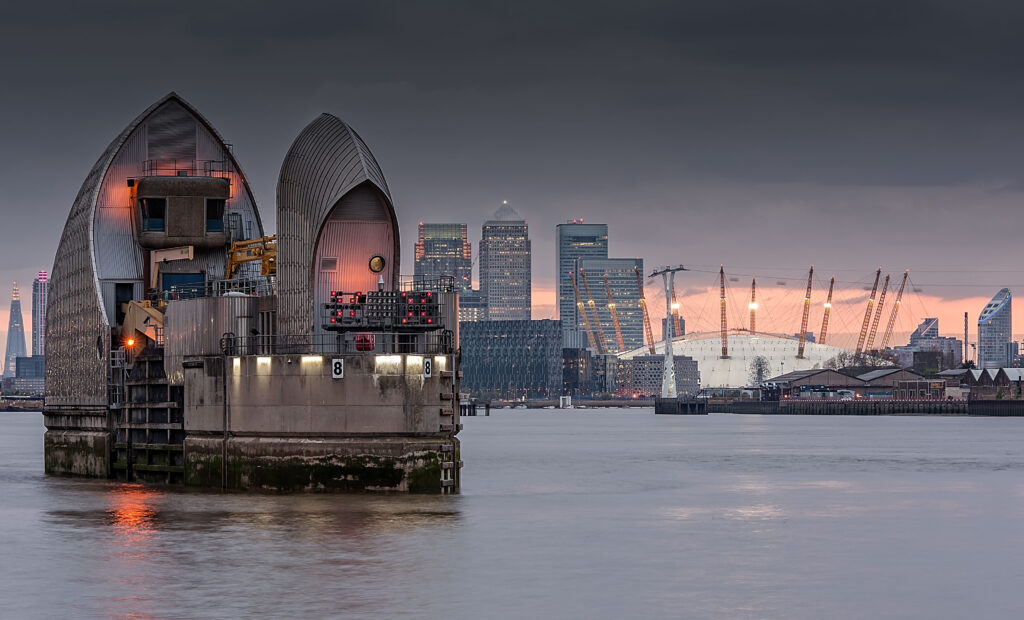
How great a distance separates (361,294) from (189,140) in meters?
25.8

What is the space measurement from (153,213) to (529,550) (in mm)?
41898

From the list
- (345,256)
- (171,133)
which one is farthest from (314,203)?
(171,133)

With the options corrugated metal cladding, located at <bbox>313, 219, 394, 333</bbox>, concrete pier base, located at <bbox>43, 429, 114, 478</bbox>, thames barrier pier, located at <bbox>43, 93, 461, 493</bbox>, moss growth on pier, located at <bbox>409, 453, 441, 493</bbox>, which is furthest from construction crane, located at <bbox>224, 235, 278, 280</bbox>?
moss growth on pier, located at <bbox>409, 453, 441, 493</bbox>

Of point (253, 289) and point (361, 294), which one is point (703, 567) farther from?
point (253, 289)

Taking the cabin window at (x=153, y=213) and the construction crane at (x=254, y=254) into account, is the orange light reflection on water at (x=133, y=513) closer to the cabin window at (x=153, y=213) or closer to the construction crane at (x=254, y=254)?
the construction crane at (x=254, y=254)

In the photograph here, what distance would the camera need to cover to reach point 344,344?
61281mm

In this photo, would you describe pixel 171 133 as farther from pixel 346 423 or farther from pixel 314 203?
pixel 346 423

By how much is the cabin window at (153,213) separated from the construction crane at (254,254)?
4020 mm

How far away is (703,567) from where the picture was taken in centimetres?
4428

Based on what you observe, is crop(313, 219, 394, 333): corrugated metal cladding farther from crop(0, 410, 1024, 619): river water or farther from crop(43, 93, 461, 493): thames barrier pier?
crop(0, 410, 1024, 619): river water

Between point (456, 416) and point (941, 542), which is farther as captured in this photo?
point (456, 416)

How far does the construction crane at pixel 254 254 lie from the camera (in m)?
77.1

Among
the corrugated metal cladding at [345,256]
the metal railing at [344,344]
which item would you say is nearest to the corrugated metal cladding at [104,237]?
the metal railing at [344,344]

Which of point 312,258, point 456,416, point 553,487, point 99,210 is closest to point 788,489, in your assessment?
point 553,487
